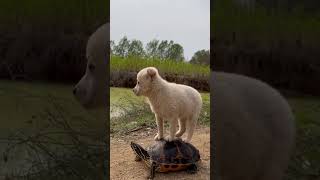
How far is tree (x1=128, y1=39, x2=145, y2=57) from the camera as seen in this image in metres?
2.58

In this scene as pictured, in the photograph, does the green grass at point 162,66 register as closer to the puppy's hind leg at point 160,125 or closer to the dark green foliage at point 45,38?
the puppy's hind leg at point 160,125

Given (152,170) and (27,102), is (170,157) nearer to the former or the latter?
(152,170)

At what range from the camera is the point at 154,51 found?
2.81 meters

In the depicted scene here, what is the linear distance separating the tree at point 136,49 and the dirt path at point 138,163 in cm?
57

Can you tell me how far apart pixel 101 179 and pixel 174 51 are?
1.11 meters

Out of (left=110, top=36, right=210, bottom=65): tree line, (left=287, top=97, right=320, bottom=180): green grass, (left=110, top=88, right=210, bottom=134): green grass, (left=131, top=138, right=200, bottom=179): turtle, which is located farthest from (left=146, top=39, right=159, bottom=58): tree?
(left=287, top=97, right=320, bottom=180): green grass

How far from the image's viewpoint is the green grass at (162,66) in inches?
110

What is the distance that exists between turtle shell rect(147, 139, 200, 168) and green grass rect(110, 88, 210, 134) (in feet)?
1.70

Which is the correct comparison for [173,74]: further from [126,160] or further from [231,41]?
[231,41]

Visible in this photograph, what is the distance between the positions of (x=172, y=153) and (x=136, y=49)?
2.54ft

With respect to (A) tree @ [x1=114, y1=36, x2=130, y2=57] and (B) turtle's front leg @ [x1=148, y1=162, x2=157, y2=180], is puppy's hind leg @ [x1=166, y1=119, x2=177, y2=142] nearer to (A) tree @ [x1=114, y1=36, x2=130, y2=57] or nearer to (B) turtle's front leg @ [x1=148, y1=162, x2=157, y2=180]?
(B) turtle's front leg @ [x1=148, y1=162, x2=157, y2=180]

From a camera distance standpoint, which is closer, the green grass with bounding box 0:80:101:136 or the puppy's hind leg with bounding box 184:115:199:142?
the green grass with bounding box 0:80:101:136

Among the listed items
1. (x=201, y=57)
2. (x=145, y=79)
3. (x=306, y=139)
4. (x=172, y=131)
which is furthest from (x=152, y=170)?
(x=306, y=139)

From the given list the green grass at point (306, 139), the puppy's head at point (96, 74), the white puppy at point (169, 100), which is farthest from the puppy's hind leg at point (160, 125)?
the green grass at point (306, 139)
